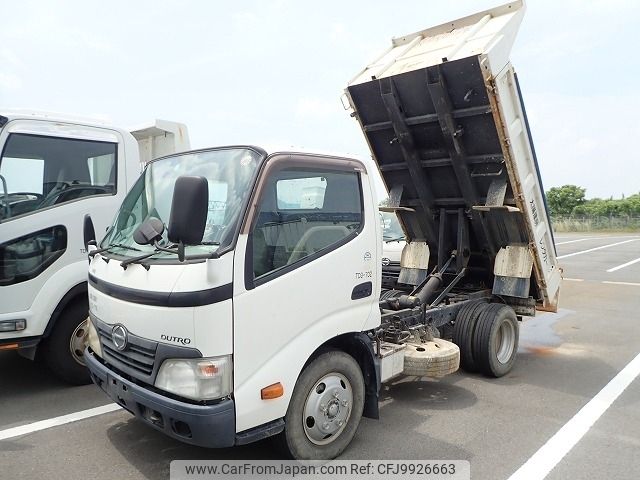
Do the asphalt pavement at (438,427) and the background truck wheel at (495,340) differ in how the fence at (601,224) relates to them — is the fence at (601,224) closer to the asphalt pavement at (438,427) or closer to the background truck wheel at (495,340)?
the asphalt pavement at (438,427)

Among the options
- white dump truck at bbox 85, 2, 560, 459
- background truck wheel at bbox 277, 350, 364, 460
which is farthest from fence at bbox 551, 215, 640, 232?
background truck wheel at bbox 277, 350, 364, 460

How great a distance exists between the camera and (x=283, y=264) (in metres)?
3.35

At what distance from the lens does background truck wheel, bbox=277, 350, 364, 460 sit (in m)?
3.41

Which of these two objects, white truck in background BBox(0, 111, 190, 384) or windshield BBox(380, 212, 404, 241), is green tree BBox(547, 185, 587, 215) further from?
white truck in background BBox(0, 111, 190, 384)

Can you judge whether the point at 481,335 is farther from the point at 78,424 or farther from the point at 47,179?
the point at 47,179

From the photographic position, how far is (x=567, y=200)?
64188mm

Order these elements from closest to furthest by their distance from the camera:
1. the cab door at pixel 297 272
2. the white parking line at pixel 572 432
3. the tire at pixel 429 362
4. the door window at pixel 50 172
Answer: the cab door at pixel 297 272, the white parking line at pixel 572 432, the tire at pixel 429 362, the door window at pixel 50 172

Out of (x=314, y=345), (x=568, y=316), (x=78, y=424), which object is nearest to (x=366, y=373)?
(x=314, y=345)

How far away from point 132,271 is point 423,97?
3670 millimetres

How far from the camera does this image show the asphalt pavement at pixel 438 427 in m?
3.64

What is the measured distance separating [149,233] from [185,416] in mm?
1153

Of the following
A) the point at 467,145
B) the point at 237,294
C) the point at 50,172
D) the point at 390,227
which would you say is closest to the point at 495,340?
the point at 467,145

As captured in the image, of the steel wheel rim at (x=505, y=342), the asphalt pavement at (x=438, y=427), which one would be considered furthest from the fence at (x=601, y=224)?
the steel wheel rim at (x=505, y=342)

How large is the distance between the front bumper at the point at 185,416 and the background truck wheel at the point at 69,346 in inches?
81.4
